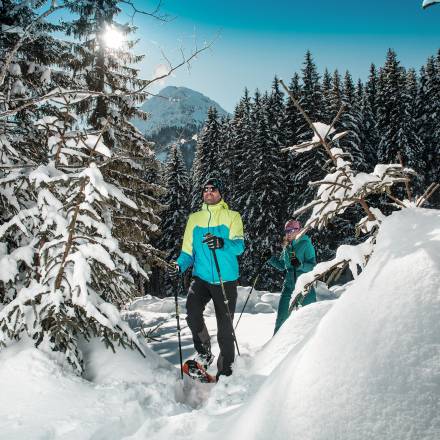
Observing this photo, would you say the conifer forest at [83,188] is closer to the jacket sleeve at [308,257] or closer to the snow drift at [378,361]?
the snow drift at [378,361]

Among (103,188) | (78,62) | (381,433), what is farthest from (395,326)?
(78,62)

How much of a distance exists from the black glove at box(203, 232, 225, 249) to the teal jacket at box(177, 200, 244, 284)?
0.42 feet

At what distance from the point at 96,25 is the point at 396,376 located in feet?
39.9

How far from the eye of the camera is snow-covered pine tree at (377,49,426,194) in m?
34.1

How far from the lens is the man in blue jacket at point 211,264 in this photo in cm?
437

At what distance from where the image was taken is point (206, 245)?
4.61 m

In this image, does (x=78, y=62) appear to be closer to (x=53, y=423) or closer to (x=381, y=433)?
(x=53, y=423)

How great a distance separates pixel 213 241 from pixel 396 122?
119 ft

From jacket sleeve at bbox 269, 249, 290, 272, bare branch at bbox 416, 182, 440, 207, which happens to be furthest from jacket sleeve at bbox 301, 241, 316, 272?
bare branch at bbox 416, 182, 440, 207

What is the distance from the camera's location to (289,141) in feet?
104

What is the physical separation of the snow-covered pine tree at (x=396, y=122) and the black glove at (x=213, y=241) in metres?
33.5

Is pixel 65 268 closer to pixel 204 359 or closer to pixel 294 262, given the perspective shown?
pixel 204 359

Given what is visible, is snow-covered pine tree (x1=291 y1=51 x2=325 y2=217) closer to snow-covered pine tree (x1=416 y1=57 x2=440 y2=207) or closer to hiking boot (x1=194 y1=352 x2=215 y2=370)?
snow-covered pine tree (x1=416 y1=57 x2=440 y2=207)

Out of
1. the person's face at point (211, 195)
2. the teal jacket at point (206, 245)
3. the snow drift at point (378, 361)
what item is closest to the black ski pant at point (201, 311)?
the teal jacket at point (206, 245)
